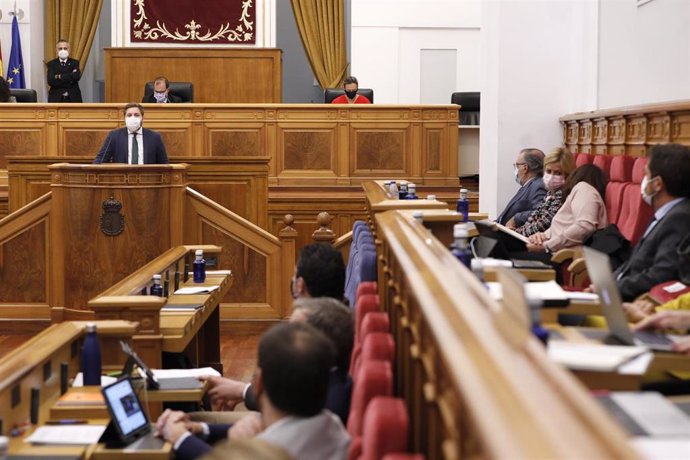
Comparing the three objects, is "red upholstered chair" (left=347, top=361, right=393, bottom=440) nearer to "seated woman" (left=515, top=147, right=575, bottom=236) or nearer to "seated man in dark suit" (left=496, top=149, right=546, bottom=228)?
"seated woman" (left=515, top=147, right=575, bottom=236)

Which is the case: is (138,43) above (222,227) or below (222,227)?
above

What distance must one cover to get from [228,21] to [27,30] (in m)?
2.89

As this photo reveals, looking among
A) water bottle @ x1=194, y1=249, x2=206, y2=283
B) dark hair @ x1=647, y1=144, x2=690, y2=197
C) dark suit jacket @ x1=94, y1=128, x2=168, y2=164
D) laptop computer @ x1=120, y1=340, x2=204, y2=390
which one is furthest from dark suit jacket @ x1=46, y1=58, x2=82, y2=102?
dark hair @ x1=647, y1=144, x2=690, y2=197

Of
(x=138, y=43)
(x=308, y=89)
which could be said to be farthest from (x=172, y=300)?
(x=308, y=89)

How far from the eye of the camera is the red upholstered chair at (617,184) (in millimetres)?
6223

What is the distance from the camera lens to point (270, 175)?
1100 cm

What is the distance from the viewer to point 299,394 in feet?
7.79

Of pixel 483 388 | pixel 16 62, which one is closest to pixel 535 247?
pixel 483 388

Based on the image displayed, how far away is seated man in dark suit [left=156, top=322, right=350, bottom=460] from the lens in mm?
2359

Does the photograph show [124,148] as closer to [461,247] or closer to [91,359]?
[91,359]

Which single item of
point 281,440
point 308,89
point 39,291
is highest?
point 308,89

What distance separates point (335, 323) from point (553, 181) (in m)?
3.91

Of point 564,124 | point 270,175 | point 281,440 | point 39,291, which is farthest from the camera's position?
point 270,175

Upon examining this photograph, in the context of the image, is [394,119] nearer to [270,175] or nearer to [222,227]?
[270,175]
